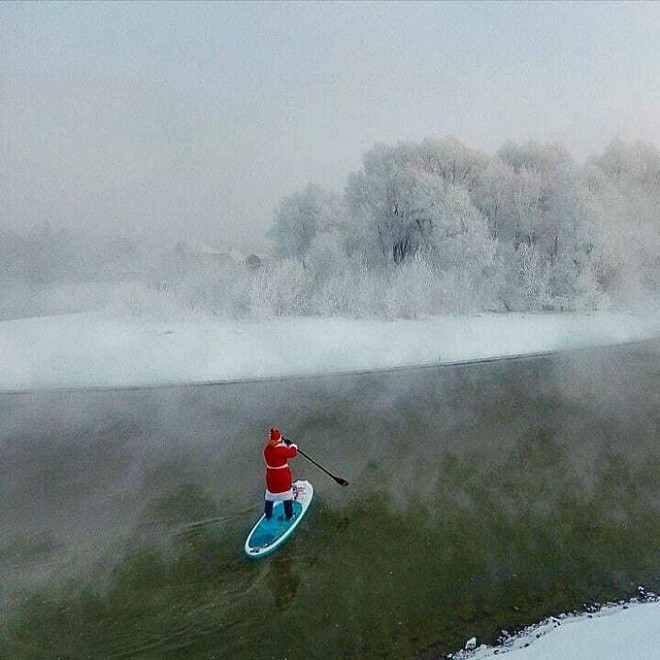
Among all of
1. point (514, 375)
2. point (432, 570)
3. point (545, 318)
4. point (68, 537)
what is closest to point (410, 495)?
point (432, 570)

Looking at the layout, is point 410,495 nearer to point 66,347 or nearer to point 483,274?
point 66,347

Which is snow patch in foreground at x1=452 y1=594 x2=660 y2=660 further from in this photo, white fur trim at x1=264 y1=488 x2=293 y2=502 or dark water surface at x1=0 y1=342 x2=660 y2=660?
white fur trim at x1=264 y1=488 x2=293 y2=502

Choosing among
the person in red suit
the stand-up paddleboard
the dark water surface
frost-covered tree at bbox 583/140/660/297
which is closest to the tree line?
frost-covered tree at bbox 583/140/660/297

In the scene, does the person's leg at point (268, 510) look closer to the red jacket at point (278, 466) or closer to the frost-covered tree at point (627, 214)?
the red jacket at point (278, 466)

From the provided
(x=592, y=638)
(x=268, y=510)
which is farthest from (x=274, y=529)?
(x=592, y=638)

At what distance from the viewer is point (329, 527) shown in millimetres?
8016

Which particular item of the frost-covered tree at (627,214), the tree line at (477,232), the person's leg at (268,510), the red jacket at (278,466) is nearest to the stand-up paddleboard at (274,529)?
the person's leg at (268,510)

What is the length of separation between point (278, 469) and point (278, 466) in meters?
0.05

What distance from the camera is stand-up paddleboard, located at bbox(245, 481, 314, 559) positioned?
7262 mm

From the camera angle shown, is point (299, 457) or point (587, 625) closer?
point (587, 625)

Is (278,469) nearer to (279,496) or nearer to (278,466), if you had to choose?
(278,466)

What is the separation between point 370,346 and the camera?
22.1 m

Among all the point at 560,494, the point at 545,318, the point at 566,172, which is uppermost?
the point at 566,172

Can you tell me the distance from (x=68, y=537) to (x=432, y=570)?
577 centimetres
